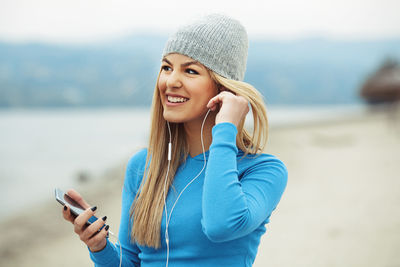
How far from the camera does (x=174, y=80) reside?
1540 mm

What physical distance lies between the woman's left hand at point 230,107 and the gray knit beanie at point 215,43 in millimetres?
156

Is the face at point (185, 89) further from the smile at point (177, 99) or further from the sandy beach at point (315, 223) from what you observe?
the sandy beach at point (315, 223)

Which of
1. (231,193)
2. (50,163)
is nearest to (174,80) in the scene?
(231,193)

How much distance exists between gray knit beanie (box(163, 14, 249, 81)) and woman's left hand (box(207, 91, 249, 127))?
16cm

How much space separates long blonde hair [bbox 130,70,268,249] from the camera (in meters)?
1.51

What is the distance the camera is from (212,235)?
1270 millimetres

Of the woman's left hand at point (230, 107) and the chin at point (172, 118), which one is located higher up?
the woman's left hand at point (230, 107)

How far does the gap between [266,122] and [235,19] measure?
1.62 ft

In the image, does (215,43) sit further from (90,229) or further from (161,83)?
(90,229)

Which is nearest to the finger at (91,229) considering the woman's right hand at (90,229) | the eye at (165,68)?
the woman's right hand at (90,229)

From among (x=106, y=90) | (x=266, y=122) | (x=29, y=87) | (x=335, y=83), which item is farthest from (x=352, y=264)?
(x=335, y=83)

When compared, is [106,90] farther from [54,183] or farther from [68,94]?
[54,183]

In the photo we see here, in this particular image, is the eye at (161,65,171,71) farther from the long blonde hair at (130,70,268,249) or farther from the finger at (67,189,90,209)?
the finger at (67,189,90,209)

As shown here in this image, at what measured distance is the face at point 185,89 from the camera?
5.12ft
